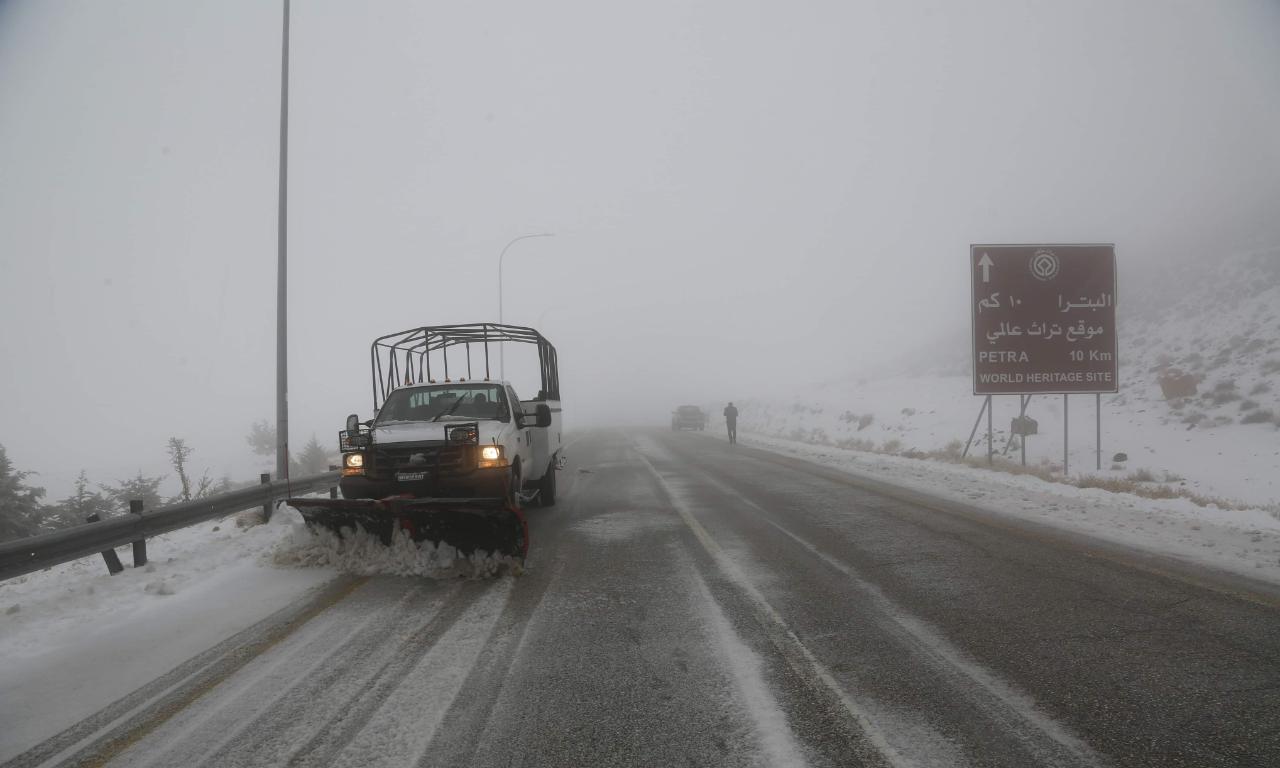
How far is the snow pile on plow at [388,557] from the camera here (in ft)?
19.8

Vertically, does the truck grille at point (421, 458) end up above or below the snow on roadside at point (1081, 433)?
above

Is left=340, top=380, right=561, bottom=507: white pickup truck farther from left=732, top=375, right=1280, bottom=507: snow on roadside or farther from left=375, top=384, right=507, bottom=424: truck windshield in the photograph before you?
left=732, top=375, right=1280, bottom=507: snow on roadside

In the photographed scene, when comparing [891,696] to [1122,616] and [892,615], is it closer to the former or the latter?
[892,615]

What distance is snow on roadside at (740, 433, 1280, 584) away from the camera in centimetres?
624

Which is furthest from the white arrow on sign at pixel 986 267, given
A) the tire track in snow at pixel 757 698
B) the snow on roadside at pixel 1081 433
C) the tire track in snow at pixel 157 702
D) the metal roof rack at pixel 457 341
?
the tire track in snow at pixel 157 702

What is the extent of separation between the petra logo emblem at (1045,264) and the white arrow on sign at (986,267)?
3.35ft

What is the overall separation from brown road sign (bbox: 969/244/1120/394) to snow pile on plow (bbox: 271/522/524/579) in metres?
13.3

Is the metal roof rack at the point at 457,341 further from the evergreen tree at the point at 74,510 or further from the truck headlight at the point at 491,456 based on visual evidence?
the evergreen tree at the point at 74,510

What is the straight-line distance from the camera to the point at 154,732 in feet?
10.5

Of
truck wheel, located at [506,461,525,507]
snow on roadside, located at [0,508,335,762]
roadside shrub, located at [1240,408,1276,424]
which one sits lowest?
snow on roadside, located at [0,508,335,762]

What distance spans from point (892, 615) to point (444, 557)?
3.97m

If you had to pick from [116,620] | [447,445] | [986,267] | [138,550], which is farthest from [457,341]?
[986,267]

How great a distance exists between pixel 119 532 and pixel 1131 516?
11750 millimetres

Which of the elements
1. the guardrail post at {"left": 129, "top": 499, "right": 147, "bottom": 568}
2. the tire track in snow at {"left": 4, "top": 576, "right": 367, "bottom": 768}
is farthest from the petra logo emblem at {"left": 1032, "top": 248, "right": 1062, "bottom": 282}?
the guardrail post at {"left": 129, "top": 499, "right": 147, "bottom": 568}
